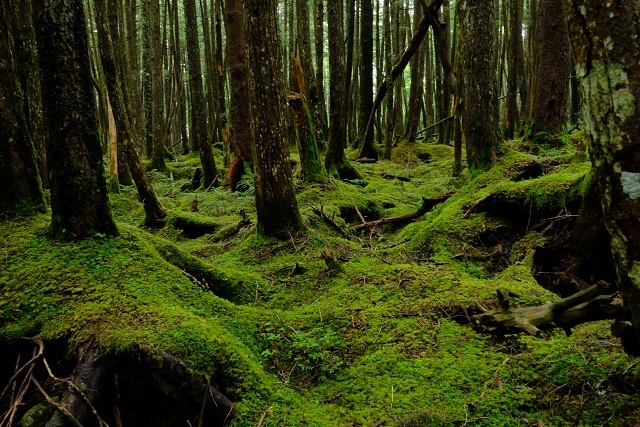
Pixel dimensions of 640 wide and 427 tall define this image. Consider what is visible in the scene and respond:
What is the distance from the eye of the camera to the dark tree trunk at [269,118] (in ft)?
19.1

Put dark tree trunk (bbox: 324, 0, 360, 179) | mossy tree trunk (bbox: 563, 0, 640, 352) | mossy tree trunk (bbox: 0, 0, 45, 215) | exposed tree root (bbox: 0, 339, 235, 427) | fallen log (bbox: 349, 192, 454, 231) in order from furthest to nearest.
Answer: dark tree trunk (bbox: 324, 0, 360, 179) → fallen log (bbox: 349, 192, 454, 231) → mossy tree trunk (bbox: 0, 0, 45, 215) → exposed tree root (bbox: 0, 339, 235, 427) → mossy tree trunk (bbox: 563, 0, 640, 352)

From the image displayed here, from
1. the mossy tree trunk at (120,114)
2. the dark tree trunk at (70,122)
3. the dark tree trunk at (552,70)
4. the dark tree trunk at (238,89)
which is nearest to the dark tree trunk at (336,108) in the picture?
the dark tree trunk at (238,89)

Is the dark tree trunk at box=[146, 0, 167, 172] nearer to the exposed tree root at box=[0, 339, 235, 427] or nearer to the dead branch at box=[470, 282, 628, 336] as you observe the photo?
the exposed tree root at box=[0, 339, 235, 427]

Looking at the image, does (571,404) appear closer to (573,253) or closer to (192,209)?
(573,253)

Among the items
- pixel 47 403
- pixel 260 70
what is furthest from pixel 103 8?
pixel 47 403

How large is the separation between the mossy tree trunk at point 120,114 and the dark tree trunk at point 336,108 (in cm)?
394

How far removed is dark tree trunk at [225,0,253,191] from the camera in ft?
34.8

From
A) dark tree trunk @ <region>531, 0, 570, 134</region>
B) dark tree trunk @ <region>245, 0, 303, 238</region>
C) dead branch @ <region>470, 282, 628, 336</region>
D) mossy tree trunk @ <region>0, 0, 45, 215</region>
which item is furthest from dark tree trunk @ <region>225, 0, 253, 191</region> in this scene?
dead branch @ <region>470, 282, 628, 336</region>

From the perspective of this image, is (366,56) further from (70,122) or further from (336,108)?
(70,122)

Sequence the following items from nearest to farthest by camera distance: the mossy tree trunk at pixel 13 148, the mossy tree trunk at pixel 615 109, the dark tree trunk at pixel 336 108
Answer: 1. the mossy tree trunk at pixel 615 109
2. the mossy tree trunk at pixel 13 148
3. the dark tree trunk at pixel 336 108

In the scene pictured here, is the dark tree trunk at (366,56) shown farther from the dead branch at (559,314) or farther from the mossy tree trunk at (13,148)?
the dead branch at (559,314)

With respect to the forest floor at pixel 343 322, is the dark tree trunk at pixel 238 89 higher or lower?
higher

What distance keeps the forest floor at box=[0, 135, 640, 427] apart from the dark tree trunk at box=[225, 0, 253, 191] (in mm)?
4976

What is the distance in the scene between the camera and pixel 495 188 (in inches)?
239
